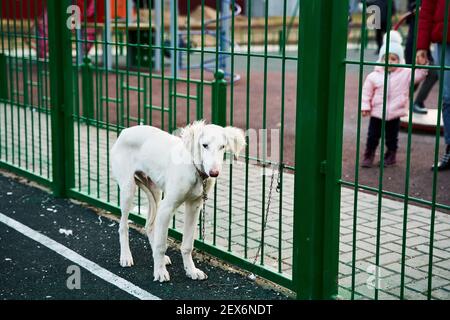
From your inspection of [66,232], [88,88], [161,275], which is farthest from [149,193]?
[88,88]

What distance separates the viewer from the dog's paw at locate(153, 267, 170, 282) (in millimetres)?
4480

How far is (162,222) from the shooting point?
4.37m

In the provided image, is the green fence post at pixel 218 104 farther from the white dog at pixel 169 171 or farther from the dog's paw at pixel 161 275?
the dog's paw at pixel 161 275

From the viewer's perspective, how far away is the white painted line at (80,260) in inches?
170

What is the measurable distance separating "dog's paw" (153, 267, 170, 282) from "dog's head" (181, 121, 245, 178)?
823mm

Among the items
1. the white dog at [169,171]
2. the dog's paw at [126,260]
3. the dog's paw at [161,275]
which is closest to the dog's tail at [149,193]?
the white dog at [169,171]

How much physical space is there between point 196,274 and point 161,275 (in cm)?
24

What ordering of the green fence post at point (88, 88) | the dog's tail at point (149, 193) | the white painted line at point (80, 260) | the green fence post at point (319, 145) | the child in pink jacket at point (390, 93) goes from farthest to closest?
1. the green fence post at point (88, 88)
2. the child in pink jacket at point (390, 93)
3. the dog's tail at point (149, 193)
4. the white painted line at point (80, 260)
5. the green fence post at point (319, 145)

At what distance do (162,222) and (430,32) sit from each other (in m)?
4.20

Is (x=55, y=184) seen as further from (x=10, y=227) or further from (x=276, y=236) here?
(x=276, y=236)

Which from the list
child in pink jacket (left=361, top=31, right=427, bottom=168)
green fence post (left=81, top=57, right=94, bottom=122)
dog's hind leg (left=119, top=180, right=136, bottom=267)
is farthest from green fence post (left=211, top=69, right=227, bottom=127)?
green fence post (left=81, top=57, right=94, bottom=122)

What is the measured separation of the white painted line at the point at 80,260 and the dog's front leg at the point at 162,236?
0.20m

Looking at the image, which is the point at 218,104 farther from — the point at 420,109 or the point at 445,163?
the point at 420,109
